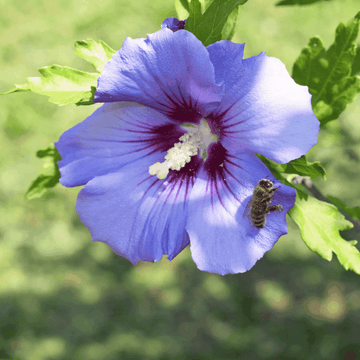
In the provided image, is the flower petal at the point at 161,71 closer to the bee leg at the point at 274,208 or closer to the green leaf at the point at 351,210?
the bee leg at the point at 274,208

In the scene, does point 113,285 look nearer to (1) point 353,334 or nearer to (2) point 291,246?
(2) point 291,246

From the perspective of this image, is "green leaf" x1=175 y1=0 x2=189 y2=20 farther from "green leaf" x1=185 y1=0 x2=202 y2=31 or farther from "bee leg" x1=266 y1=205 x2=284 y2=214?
"bee leg" x1=266 y1=205 x2=284 y2=214

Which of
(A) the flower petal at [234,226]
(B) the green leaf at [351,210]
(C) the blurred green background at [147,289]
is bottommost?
(C) the blurred green background at [147,289]

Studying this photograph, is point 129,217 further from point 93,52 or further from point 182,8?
point 182,8

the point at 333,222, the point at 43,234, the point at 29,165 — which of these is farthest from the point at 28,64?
the point at 333,222

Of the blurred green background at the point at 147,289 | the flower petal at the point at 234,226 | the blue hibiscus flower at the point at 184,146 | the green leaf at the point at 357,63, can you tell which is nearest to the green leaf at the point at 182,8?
the blue hibiscus flower at the point at 184,146

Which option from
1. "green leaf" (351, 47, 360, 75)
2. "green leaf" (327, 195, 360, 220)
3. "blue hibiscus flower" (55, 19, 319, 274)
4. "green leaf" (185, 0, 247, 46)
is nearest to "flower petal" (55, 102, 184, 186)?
"blue hibiscus flower" (55, 19, 319, 274)
